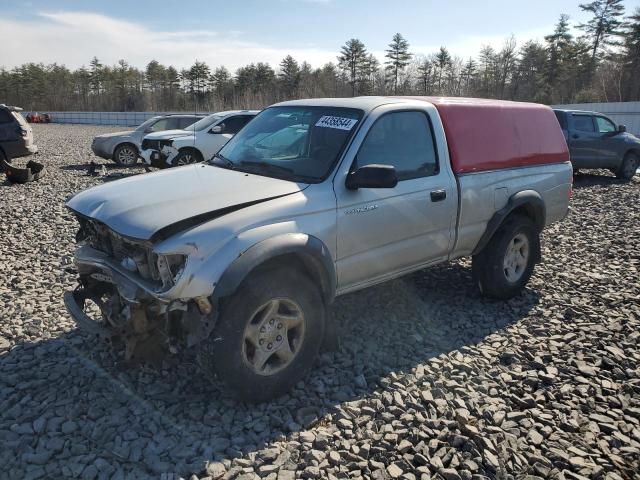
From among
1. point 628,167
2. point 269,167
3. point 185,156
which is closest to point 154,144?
point 185,156

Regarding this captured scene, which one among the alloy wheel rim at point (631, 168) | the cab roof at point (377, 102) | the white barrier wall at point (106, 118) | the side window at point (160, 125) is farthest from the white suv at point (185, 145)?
the white barrier wall at point (106, 118)

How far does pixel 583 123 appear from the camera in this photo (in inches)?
531

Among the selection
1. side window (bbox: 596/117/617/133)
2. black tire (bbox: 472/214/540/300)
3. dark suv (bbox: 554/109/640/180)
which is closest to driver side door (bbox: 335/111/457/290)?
black tire (bbox: 472/214/540/300)

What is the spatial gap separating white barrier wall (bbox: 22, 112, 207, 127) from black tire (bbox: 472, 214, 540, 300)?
130 ft

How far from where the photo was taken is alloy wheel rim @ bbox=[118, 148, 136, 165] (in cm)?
1538

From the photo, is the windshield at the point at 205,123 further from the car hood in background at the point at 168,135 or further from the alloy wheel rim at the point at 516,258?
the alloy wheel rim at the point at 516,258

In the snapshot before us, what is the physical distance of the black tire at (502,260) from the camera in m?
5.00

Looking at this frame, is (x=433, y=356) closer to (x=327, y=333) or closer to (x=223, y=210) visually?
(x=327, y=333)

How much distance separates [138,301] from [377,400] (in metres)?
1.74

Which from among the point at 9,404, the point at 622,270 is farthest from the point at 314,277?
the point at 622,270

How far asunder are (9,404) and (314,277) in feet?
7.26

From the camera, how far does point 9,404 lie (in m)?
3.29

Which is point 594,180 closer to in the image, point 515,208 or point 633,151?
point 633,151

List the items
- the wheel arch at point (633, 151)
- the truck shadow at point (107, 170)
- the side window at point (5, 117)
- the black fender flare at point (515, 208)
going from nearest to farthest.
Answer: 1. the black fender flare at point (515, 208)
2. the side window at point (5, 117)
3. the truck shadow at point (107, 170)
4. the wheel arch at point (633, 151)
